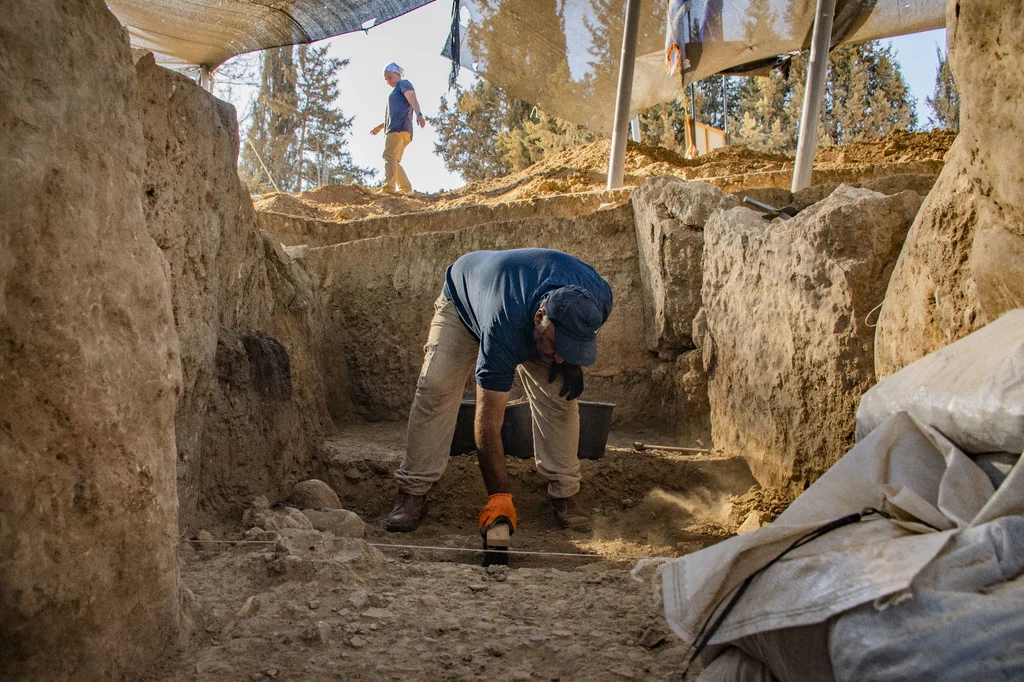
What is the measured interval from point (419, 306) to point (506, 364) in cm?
230

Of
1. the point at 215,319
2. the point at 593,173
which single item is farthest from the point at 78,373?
the point at 593,173

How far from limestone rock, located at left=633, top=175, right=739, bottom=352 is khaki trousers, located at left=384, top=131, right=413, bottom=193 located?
18.9 feet

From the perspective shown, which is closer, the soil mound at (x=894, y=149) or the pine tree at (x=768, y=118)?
the soil mound at (x=894, y=149)

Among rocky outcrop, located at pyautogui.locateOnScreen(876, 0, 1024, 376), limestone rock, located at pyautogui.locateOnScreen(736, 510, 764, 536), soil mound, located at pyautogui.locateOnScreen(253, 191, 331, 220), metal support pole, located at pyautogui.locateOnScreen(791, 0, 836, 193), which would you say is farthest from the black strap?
soil mound, located at pyautogui.locateOnScreen(253, 191, 331, 220)

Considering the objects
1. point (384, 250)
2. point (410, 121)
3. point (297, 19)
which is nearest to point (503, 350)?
point (384, 250)

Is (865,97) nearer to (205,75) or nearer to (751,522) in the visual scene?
(205,75)

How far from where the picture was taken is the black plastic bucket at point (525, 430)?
12.3 ft

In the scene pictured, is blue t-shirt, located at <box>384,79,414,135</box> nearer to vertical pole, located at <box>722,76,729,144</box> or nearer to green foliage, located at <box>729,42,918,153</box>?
green foliage, located at <box>729,42,918,153</box>

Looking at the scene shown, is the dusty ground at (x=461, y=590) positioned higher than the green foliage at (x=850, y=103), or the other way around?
the green foliage at (x=850, y=103)

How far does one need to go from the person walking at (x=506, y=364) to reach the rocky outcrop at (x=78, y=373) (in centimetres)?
142

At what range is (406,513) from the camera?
11.1 feet

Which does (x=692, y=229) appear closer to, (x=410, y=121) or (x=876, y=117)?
(x=410, y=121)

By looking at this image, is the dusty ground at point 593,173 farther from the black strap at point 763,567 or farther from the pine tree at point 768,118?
the pine tree at point 768,118

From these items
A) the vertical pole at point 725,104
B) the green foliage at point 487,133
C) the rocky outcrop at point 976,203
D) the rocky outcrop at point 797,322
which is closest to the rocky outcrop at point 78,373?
the rocky outcrop at point 976,203
